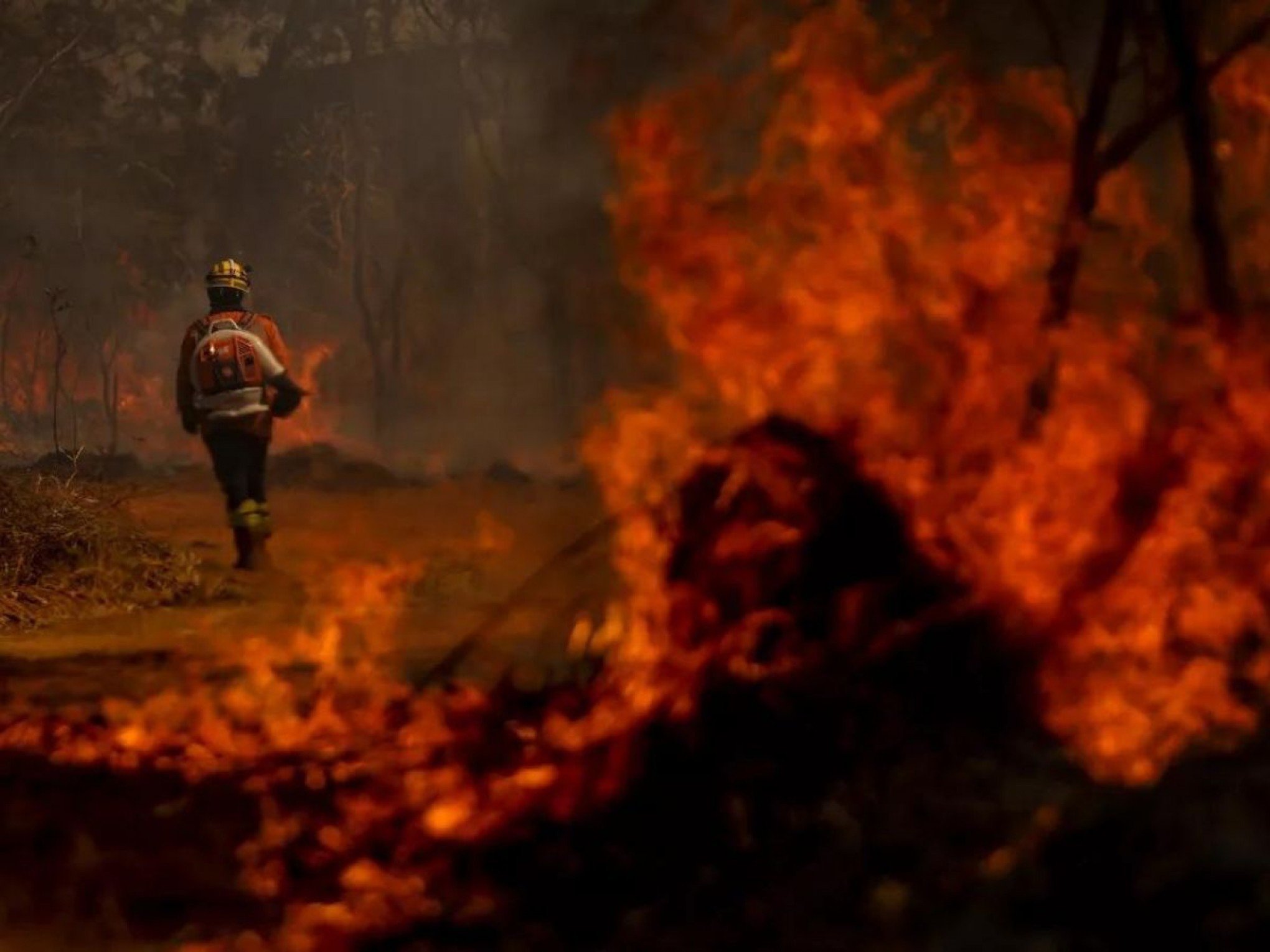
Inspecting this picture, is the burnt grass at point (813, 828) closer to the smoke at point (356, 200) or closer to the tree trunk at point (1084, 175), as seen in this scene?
the tree trunk at point (1084, 175)

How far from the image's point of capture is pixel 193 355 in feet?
35.2

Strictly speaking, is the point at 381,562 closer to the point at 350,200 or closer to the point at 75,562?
the point at 75,562

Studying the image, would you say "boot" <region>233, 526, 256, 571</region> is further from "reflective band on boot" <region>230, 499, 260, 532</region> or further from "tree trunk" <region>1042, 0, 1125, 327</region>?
"tree trunk" <region>1042, 0, 1125, 327</region>

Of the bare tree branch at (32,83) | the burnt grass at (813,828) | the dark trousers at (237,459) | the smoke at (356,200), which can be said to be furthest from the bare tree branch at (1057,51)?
the bare tree branch at (32,83)

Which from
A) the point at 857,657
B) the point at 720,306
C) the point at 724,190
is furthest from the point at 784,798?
the point at 724,190

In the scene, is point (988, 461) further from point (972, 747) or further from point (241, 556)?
point (241, 556)

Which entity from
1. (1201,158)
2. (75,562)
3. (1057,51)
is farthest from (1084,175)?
(75,562)

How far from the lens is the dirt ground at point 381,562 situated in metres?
8.17

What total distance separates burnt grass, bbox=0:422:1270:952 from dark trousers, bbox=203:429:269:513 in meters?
4.89

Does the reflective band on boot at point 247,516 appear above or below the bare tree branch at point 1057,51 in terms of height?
below

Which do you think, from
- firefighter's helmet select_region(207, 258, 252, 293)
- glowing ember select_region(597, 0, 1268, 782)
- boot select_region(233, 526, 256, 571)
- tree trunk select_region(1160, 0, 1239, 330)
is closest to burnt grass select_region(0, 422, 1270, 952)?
glowing ember select_region(597, 0, 1268, 782)

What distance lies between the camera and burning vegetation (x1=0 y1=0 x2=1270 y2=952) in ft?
14.9

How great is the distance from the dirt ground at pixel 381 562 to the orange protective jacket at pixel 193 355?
1.20 meters

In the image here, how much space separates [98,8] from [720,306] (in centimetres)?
2346
